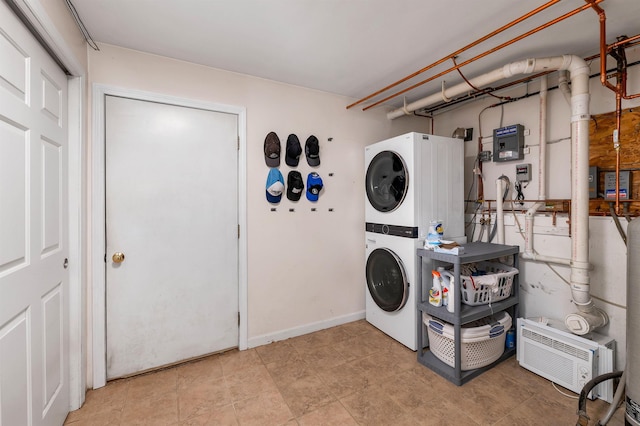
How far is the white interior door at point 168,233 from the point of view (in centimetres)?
197

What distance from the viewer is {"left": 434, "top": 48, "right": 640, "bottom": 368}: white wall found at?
192cm

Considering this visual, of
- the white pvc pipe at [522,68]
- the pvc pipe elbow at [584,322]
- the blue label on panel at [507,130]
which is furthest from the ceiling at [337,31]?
the pvc pipe elbow at [584,322]

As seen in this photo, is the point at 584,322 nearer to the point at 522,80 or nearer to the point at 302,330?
the point at 522,80

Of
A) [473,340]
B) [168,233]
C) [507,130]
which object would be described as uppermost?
[507,130]

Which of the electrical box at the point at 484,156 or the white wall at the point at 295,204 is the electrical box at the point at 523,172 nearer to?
the electrical box at the point at 484,156

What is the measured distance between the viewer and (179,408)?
1736 millimetres

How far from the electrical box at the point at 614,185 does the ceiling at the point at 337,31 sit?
3.07 feet

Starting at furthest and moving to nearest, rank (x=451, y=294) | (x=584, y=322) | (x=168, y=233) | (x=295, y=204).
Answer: (x=295, y=204) < (x=168, y=233) < (x=451, y=294) < (x=584, y=322)

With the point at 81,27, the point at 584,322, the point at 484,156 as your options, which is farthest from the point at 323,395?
the point at 81,27

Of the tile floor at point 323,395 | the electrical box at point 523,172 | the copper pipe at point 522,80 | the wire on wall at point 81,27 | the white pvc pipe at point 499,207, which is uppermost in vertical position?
the wire on wall at point 81,27

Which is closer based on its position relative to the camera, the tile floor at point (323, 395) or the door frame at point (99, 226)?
the tile floor at point (323, 395)

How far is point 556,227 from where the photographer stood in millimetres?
2221

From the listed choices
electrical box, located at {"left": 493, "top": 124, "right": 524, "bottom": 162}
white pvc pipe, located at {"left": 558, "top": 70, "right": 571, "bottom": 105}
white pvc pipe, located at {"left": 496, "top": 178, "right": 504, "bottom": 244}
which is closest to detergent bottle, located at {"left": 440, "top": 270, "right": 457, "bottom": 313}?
white pvc pipe, located at {"left": 496, "top": 178, "right": 504, "bottom": 244}

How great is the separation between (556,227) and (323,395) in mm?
2255
